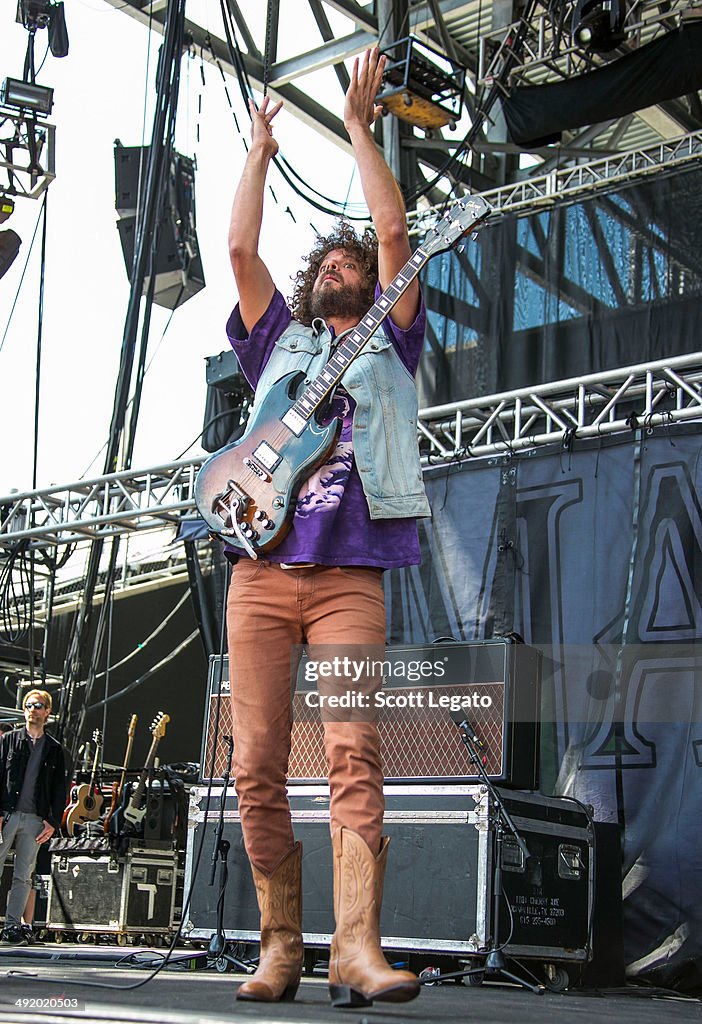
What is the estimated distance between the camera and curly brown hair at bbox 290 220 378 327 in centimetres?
289

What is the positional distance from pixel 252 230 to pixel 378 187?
298 mm

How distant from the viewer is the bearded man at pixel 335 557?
2.36m

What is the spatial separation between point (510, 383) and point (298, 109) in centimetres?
450

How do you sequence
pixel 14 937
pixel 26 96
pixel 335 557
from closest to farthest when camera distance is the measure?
pixel 335 557
pixel 14 937
pixel 26 96

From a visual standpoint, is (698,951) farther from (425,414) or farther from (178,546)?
(178,546)

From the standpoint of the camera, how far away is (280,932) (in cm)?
244

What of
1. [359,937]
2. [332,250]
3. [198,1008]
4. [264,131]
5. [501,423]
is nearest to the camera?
[198,1008]

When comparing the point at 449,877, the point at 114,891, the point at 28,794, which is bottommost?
the point at 114,891

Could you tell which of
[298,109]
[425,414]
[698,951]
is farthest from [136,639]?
[698,951]

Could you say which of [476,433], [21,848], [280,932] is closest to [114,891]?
[21,848]

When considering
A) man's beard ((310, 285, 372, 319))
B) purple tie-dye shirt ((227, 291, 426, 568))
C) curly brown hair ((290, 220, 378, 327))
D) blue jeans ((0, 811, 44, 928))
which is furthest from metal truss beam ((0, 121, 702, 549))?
purple tie-dye shirt ((227, 291, 426, 568))

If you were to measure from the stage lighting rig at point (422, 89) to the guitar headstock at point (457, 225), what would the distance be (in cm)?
618

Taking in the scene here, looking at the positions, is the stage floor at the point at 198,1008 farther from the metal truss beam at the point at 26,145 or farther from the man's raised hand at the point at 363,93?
the metal truss beam at the point at 26,145

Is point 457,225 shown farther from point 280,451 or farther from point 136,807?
point 136,807
